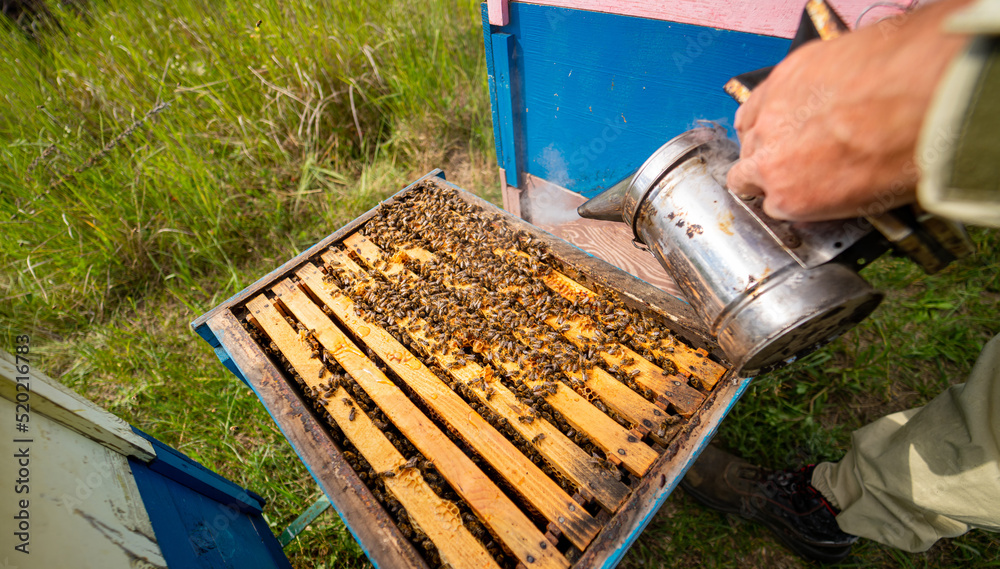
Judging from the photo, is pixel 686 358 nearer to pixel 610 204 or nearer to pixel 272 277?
pixel 610 204

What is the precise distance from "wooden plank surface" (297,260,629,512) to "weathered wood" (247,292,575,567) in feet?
0.35

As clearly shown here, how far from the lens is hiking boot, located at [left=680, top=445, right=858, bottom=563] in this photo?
2346mm

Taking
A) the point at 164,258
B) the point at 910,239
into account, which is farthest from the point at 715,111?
the point at 164,258

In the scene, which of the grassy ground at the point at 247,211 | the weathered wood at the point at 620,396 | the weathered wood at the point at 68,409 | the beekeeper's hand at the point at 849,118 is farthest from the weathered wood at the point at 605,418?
the weathered wood at the point at 68,409

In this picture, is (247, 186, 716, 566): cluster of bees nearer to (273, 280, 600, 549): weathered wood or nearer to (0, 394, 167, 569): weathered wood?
(273, 280, 600, 549): weathered wood

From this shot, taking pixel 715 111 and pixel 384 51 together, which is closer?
pixel 715 111

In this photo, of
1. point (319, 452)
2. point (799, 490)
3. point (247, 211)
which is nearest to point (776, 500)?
point (799, 490)

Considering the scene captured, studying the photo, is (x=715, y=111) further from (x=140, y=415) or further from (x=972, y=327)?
(x=140, y=415)

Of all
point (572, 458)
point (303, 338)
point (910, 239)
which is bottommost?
point (910, 239)

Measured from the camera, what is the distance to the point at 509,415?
179cm

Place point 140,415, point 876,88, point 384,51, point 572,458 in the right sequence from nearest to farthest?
point 876,88, point 572,458, point 140,415, point 384,51

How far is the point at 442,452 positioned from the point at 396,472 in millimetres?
194

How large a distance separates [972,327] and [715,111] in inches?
116

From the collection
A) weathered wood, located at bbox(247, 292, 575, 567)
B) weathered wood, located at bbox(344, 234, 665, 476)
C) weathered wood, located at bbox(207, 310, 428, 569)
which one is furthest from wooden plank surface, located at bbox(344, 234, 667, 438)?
weathered wood, located at bbox(207, 310, 428, 569)
